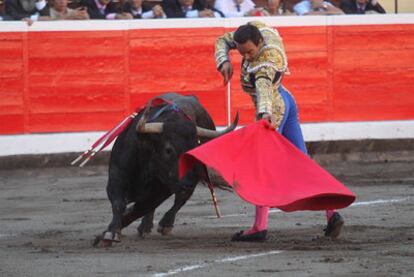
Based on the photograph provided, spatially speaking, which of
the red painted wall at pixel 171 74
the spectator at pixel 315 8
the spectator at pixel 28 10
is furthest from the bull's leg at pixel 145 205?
the spectator at pixel 315 8

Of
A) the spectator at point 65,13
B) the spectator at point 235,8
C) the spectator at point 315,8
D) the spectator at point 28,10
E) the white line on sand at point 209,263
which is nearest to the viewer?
the white line on sand at point 209,263

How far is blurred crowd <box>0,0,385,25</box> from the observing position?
36.2ft

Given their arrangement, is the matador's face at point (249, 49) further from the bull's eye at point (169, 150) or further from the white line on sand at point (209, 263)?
the white line on sand at point (209, 263)

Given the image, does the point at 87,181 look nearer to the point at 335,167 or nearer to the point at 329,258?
the point at 335,167

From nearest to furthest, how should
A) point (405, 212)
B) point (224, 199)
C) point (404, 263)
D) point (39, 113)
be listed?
point (404, 263) < point (405, 212) < point (224, 199) < point (39, 113)

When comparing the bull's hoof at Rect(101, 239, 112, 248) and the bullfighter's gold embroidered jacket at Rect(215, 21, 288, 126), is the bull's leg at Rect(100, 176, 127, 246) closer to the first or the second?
the bull's hoof at Rect(101, 239, 112, 248)

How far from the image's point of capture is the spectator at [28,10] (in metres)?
10.9

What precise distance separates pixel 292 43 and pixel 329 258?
246 inches

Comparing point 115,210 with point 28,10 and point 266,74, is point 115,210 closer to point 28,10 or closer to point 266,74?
point 266,74

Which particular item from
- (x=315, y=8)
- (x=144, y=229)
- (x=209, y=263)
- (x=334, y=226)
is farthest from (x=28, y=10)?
(x=209, y=263)

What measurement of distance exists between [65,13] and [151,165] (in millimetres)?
4575

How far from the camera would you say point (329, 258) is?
5.71 meters

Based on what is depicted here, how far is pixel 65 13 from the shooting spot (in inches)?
437

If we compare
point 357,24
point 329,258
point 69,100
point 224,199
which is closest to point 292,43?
point 357,24
